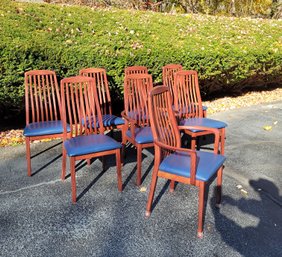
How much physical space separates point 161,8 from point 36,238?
11260 mm

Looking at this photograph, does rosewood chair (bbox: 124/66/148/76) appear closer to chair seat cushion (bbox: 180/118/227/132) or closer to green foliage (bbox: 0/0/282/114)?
green foliage (bbox: 0/0/282/114)

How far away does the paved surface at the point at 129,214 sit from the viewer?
2355 millimetres

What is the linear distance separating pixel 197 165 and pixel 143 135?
0.98m

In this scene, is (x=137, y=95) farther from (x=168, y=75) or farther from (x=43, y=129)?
(x=43, y=129)

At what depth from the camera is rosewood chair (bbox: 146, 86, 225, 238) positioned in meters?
2.39

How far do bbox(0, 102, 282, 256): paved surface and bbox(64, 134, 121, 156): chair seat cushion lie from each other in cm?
53

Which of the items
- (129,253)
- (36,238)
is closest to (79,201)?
(36,238)

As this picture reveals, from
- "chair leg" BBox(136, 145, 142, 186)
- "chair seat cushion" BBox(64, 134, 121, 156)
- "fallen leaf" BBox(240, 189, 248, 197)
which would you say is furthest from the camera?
"chair leg" BBox(136, 145, 142, 186)

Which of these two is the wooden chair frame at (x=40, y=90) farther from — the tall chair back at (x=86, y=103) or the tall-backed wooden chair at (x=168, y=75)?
the tall-backed wooden chair at (x=168, y=75)

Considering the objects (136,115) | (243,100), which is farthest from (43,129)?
(243,100)

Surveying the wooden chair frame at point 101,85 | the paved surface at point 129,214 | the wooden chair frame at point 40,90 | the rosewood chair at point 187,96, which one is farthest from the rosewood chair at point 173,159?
the wooden chair frame at point 40,90

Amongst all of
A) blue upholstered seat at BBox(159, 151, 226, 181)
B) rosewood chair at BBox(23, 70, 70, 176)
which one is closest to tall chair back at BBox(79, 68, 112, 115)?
rosewood chair at BBox(23, 70, 70, 176)

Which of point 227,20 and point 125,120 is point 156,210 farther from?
point 227,20

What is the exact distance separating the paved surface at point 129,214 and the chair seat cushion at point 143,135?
0.50m
